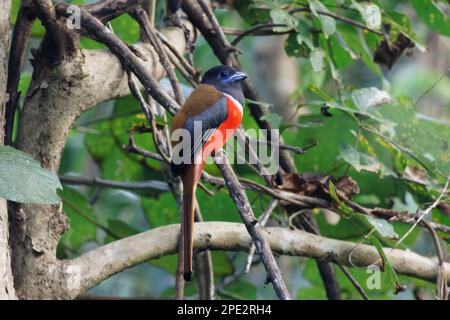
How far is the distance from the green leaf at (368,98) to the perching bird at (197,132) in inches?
16.9

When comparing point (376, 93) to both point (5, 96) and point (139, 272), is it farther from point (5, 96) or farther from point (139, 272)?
point (139, 272)

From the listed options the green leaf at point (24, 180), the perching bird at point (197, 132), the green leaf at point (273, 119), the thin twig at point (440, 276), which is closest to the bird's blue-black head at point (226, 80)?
the perching bird at point (197, 132)

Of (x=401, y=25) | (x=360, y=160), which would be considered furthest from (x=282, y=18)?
(x=401, y=25)

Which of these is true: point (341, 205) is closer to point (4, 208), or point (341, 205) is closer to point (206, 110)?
point (206, 110)

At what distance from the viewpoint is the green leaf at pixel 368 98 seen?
2789 millimetres

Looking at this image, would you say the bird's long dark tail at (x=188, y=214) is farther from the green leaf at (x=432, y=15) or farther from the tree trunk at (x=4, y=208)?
the green leaf at (x=432, y=15)

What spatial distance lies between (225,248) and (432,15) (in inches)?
54.4

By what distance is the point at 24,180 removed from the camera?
70.9 inches

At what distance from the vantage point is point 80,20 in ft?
7.37

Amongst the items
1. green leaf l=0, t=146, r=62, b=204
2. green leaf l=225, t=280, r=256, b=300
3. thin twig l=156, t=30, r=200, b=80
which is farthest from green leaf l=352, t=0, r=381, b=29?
green leaf l=0, t=146, r=62, b=204

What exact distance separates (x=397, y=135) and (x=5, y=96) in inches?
58.8

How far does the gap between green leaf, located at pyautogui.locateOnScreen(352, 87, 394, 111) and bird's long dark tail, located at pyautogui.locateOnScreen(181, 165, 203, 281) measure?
73 cm

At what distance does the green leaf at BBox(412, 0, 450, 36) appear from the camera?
10.7 ft
